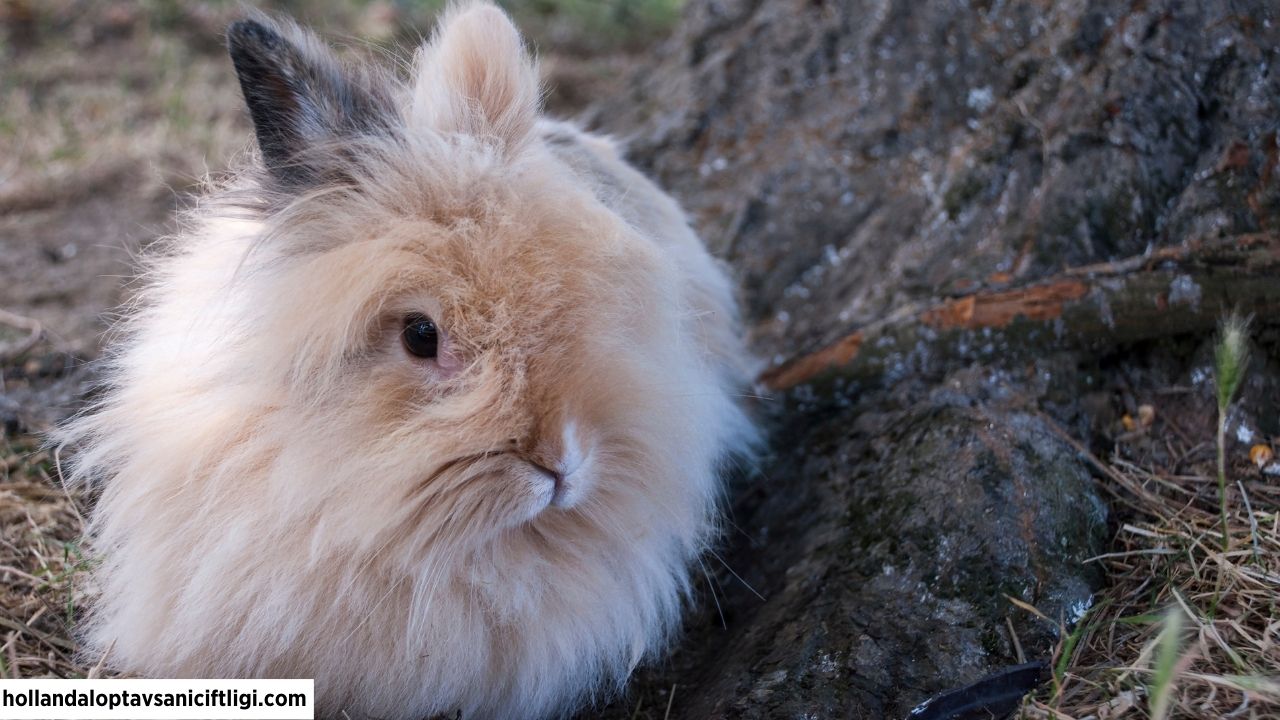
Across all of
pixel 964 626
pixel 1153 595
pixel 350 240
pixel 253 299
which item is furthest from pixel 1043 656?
pixel 253 299

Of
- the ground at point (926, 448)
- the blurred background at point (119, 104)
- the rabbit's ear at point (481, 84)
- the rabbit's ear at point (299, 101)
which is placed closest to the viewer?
the rabbit's ear at point (299, 101)

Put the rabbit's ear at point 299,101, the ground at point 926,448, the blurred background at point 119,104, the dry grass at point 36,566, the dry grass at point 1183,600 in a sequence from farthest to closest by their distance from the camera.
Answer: the blurred background at point 119,104 < the dry grass at point 36,566 < the ground at point 926,448 < the rabbit's ear at point 299,101 < the dry grass at point 1183,600

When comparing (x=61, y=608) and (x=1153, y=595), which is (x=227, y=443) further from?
(x=1153, y=595)

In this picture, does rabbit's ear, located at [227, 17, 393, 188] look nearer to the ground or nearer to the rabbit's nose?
the ground

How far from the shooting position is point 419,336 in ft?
5.47

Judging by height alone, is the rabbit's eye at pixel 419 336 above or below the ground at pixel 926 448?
above

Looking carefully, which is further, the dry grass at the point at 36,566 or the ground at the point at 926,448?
the dry grass at the point at 36,566

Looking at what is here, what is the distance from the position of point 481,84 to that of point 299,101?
377mm

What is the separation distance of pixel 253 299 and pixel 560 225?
1.97 ft

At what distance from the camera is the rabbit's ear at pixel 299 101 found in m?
1.64

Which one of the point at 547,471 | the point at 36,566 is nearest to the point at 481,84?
Answer: the point at 547,471

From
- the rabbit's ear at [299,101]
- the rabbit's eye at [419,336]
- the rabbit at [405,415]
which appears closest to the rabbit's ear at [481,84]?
the rabbit at [405,415]

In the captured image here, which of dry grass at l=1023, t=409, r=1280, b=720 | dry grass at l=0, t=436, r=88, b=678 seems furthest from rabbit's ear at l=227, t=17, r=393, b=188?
dry grass at l=1023, t=409, r=1280, b=720

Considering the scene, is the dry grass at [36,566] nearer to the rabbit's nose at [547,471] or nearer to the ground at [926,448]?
the ground at [926,448]
